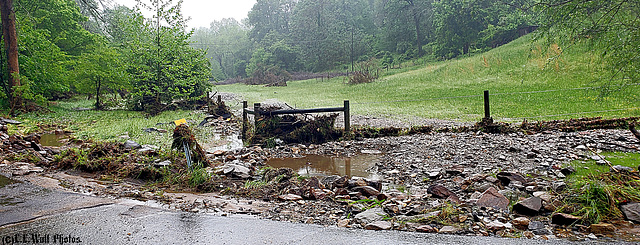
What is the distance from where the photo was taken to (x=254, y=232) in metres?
3.55

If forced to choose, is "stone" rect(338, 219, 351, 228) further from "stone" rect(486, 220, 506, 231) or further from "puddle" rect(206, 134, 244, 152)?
"puddle" rect(206, 134, 244, 152)

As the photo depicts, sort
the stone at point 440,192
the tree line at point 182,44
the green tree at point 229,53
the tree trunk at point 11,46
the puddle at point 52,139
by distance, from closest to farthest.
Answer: the stone at point 440,192, the tree line at point 182,44, the puddle at point 52,139, the tree trunk at point 11,46, the green tree at point 229,53

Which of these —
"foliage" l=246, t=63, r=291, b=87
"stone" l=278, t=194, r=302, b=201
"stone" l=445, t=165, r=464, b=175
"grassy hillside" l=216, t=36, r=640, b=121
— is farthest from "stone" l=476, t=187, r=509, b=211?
"foliage" l=246, t=63, r=291, b=87

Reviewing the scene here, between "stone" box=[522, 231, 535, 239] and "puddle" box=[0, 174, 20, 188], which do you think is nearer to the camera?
"stone" box=[522, 231, 535, 239]

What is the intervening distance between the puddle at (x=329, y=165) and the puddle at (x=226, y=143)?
1951 millimetres

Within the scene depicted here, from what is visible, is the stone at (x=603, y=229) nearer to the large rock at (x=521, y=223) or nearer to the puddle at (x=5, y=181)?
the large rock at (x=521, y=223)

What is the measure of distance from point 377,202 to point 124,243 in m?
2.66

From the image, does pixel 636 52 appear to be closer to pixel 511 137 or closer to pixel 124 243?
pixel 511 137

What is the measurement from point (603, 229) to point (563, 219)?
304 mm

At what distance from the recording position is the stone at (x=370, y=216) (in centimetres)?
389

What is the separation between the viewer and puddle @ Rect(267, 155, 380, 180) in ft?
21.9

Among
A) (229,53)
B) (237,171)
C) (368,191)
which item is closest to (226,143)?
(237,171)

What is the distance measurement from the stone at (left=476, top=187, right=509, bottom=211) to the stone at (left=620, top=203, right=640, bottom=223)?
998mm

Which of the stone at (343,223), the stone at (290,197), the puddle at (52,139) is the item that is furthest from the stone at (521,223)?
the puddle at (52,139)
